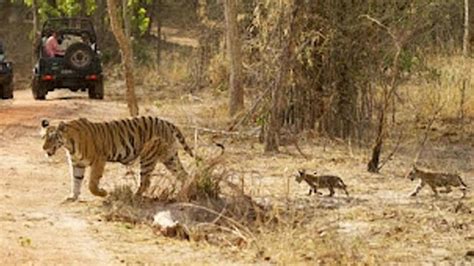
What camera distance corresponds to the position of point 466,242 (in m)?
8.89

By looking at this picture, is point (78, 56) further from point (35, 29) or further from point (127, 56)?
point (35, 29)

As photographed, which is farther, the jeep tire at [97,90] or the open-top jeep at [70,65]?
the jeep tire at [97,90]

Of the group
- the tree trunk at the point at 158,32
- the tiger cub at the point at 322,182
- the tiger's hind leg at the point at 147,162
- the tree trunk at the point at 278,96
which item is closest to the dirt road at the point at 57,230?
the tiger's hind leg at the point at 147,162

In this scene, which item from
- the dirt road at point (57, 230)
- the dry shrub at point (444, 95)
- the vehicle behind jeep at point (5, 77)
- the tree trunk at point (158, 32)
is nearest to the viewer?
the dirt road at point (57, 230)

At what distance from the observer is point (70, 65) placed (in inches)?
986

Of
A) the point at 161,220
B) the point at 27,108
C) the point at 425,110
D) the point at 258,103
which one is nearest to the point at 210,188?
the point at 161,220

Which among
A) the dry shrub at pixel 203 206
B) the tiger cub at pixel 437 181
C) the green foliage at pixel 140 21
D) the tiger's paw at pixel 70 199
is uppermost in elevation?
the green foliage at pixel 140 21

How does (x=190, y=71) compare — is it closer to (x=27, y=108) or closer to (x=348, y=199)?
(x=27, y=108)

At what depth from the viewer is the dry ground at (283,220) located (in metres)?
8.27

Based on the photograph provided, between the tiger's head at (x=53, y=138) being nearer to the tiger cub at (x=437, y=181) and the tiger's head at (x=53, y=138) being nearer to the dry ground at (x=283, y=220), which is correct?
the dry ground at (x=283, y=220)

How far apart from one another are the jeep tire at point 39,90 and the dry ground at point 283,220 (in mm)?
10464

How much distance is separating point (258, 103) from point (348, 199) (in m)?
5.24

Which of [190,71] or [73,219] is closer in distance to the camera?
[73,219]

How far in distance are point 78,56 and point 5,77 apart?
183cm
